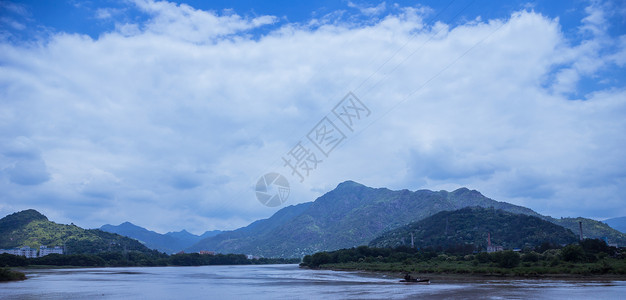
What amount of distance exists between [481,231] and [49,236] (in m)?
138

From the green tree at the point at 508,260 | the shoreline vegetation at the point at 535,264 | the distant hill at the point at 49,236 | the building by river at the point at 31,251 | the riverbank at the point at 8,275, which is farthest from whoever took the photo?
the distant hill at the point at 49,236

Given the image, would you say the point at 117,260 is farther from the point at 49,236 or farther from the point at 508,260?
the point at 508,260

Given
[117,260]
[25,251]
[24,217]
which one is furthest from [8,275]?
[24,217]

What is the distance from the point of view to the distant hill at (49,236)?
146500 millimetres

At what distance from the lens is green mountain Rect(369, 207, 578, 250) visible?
117912 mm

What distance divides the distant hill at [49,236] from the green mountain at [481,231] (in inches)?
3723

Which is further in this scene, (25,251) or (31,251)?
(31,251)

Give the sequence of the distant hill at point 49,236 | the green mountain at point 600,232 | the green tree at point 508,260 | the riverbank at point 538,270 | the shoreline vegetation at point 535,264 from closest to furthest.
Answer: the riverbank at point 538,270, the shoreline vegetation at point 535,264, the green tree at point 508,260, the green mountain at point 600,232, the distant hill at point 49,236

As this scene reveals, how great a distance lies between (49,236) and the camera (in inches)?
5906

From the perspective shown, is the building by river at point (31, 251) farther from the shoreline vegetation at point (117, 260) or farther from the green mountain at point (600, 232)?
the green mountain at point (600, 232)

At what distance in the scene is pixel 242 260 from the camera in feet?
581

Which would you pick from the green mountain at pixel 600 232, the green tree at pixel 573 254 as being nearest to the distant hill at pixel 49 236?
the green tree at pixel 573 254

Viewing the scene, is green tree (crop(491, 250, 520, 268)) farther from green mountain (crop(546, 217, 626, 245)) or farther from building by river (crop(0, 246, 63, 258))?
building by river (crop(0, 246, 63, 258))

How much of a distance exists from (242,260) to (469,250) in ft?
341
